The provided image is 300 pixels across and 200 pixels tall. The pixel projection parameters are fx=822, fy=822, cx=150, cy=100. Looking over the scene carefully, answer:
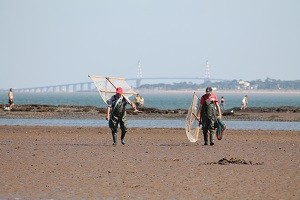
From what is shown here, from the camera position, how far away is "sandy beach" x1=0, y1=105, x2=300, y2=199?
43.2 feet

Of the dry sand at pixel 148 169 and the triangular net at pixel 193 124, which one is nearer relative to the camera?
the dry sand at pixel 148 169

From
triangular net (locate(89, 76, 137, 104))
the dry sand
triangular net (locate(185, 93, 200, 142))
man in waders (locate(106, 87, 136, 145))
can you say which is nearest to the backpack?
the dry sand

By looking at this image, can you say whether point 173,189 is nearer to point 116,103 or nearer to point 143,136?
point 116,103

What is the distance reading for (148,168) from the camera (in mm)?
16641

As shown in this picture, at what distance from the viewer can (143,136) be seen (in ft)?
94.5

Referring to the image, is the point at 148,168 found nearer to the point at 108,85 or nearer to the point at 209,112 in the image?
the point at 209,112

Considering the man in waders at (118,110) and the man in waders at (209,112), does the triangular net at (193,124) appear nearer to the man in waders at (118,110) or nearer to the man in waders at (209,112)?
the man in waders at (209,112)

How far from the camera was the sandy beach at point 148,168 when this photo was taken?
43.2 ft

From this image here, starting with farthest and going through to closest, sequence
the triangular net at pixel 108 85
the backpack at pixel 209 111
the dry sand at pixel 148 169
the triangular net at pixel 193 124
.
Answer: the triangular net at pixel 108 85, the triangular net at pixel 193 124, the backpack at pixel 209 111, the dry sand at pixel 148 169

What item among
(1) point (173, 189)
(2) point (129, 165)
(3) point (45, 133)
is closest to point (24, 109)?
(3) point (45, 133)

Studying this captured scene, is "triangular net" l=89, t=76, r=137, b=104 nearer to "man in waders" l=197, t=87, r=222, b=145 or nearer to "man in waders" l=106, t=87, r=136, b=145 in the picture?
"man in waders" l=106, t=87, r=136, b=145

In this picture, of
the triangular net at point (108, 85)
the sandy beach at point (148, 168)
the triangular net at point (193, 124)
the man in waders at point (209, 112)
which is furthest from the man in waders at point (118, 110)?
the triangular net at point (108, 85)

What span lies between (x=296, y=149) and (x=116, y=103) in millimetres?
5077

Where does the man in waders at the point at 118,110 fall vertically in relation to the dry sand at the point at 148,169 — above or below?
above
